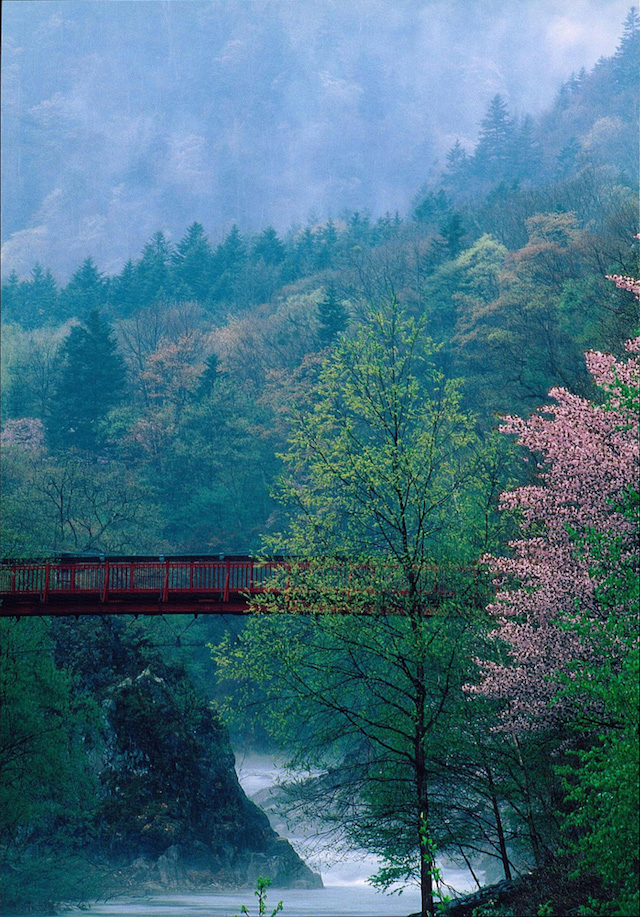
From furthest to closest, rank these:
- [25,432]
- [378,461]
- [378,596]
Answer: [25,432]
[378,461]
[378,596]

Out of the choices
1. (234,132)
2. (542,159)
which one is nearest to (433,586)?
(542,159)

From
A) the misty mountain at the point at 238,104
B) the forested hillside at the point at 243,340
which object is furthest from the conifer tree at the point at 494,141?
the misty mountain at the point at 238,104

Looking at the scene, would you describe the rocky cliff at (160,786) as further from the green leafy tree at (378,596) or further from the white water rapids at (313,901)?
the green leafy tree at (378,596)

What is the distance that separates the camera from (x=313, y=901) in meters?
31.1

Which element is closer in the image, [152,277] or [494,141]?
[152,277]

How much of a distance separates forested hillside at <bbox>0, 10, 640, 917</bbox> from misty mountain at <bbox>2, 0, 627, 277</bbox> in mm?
37246

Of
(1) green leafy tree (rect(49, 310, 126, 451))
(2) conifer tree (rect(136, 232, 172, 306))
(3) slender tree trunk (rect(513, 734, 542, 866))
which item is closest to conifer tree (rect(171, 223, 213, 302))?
(2) conifer tree (rect(136, 232, 172, 306))

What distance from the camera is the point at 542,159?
94.8m

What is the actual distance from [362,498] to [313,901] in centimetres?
1960

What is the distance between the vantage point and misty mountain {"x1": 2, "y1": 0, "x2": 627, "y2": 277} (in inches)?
5064

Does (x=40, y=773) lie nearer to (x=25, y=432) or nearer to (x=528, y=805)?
(x=528, y=805)

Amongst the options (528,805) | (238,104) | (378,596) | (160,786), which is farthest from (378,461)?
(238,104)

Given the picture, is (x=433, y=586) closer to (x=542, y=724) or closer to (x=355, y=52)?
(x=542, y=724)

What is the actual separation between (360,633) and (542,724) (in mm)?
2764
